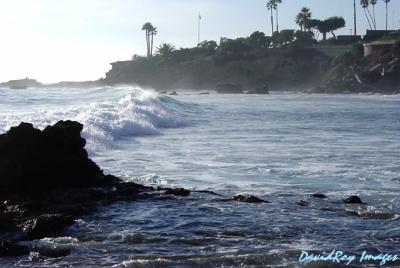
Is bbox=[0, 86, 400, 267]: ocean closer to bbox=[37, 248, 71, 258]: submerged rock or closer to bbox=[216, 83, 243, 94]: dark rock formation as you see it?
bbox=[37, 248, 71, 258]: submerged rock

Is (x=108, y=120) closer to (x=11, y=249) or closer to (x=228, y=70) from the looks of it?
(x=11, y=249)

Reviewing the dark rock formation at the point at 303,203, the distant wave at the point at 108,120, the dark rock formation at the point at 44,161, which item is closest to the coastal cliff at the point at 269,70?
the distant wave at the point at 108,120

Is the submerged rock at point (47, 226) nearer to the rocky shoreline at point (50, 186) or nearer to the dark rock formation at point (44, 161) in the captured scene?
the rocky shoreline at point (50, 186)

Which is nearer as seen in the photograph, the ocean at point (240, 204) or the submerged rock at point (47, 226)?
the ocean at point (240, 204)

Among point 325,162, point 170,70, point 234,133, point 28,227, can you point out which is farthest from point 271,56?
point 28,227

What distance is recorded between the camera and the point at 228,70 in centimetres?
12225

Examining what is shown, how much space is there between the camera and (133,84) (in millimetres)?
134125

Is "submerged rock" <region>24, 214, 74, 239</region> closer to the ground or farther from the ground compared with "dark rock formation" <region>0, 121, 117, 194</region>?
closer to the ground

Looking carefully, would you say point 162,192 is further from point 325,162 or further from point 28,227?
point 325,162

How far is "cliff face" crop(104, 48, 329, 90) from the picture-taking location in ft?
374

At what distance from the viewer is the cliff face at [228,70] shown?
114 meters

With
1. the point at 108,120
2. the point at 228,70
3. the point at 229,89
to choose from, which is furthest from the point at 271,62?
the point at 108,120

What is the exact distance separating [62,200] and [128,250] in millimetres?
2848

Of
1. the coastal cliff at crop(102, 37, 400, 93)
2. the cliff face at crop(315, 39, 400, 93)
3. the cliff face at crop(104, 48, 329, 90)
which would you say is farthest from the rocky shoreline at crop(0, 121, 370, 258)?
the cliff face at crop(104, 48, 329, 90)
